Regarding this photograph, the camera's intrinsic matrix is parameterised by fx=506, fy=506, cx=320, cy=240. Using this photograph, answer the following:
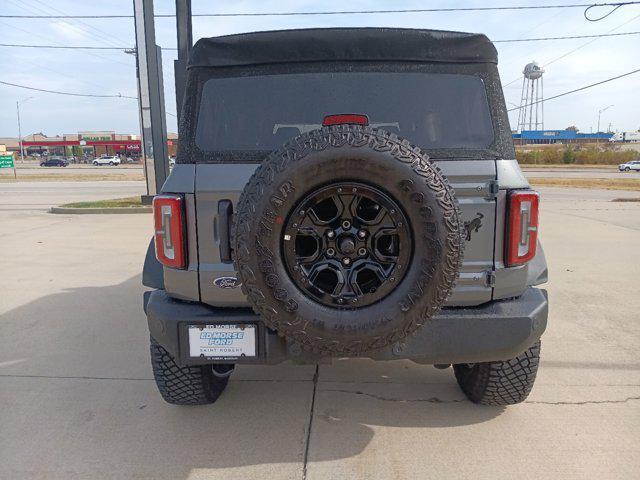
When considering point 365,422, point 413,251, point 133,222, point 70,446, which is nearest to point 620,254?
point 365,422

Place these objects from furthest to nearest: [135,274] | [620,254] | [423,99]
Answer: [620,254]
[135,274]
[423,99]

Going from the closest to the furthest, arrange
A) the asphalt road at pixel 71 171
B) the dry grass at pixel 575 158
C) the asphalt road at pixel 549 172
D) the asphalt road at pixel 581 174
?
the asphalt road at pixel 581 174, the asphalt road at pixel 549 172, the asphalt road at pixel 71 171, the dry grass at pixel 575 158

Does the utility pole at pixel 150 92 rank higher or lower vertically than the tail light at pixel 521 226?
higher

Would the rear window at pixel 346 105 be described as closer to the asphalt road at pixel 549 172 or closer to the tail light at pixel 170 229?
the tail light at pixel 170 229

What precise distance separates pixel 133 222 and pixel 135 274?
5351 mm

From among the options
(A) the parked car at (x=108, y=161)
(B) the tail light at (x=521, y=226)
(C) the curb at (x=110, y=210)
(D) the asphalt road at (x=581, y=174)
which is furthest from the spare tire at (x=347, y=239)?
(A) the parked car at (x=108, y=161)

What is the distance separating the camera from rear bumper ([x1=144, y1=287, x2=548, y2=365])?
2385 mm

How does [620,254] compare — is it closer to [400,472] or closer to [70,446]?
[400,472]

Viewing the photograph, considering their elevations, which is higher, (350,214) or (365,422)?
(350,214)

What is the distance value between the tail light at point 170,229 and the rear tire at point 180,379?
0.65 metres

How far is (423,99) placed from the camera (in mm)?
2578

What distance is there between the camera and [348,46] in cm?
253

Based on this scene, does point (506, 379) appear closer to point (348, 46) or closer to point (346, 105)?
point (346, 105)

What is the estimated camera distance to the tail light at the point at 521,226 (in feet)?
7.95
